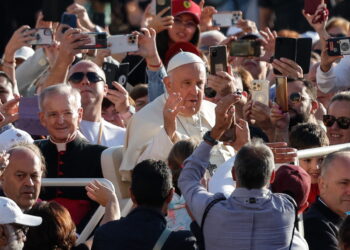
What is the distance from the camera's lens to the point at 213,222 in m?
7.33

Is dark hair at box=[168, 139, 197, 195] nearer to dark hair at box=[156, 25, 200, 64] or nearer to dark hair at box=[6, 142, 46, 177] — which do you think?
dark hair at box=[6, 142, 46, 177]

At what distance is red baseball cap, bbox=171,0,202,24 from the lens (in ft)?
38.7

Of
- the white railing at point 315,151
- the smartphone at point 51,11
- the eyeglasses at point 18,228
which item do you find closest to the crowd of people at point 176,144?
the eyeglasses at point 18,228

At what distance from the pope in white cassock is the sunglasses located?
866 mm

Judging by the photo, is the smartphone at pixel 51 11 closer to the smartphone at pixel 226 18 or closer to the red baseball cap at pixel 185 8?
the red baseball cap at pixel 185 8

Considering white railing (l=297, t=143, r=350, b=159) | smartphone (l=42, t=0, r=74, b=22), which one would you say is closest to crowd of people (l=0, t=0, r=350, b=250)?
white railing (l=297, t=143, r=350, b=159)

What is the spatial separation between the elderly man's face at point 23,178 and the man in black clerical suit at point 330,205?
5.64 feet

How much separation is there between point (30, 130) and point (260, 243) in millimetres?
3228

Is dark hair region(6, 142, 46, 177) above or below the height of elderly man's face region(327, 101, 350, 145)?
above

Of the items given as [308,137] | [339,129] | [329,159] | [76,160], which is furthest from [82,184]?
[339,129]

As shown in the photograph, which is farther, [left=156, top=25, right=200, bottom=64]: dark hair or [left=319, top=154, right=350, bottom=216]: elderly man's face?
[left=156, top=25, right=200, bottom=64]: dark hair

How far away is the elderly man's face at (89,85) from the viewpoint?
10.3m

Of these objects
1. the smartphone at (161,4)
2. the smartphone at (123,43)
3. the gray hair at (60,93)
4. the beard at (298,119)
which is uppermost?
the smartphone at (161,4)

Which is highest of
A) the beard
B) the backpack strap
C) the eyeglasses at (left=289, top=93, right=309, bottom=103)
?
the eyeglasses at (left=289, top=93, right=309, bottom=103)
